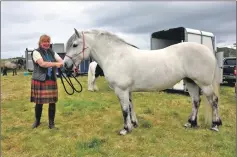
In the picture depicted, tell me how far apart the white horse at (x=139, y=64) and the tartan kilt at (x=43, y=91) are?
62 cm

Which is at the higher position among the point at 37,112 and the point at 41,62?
the point at 41,62

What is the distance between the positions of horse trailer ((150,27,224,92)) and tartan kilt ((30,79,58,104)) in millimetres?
6202

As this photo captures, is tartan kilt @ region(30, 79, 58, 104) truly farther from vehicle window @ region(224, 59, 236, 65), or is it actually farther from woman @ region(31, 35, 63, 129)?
vehicle window @ region(224, 59, 236, 65)

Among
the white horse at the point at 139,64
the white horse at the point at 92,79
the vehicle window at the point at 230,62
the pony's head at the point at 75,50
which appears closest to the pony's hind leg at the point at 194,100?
the white horse at the point at 139,64

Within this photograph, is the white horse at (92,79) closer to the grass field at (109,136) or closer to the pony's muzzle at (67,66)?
the grass field at (109,136)

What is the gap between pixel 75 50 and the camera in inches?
182

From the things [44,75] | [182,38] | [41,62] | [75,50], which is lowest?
[44,75]

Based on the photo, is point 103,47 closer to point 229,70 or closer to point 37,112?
point 37,112

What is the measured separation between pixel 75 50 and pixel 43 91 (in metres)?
1.07

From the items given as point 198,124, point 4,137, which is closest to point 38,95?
point 4,137

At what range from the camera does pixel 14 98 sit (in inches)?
356

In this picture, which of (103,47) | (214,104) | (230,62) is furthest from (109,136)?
(230,62)

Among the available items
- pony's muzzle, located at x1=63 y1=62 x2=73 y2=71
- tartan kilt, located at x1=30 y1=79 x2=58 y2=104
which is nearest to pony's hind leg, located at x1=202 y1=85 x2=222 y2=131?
pony's muzzle, located at x1=63 y1=62 x2=73 y2=71

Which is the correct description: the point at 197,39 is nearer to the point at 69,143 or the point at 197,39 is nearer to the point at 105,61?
the point at 105,61
